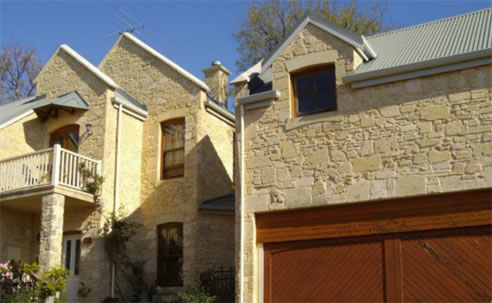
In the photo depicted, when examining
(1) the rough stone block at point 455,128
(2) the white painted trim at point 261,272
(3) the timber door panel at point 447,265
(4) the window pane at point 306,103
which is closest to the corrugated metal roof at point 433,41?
(4) the window pane at point 306,103

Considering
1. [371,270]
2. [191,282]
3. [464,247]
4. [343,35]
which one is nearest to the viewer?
[464,247]

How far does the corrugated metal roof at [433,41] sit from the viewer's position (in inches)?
495

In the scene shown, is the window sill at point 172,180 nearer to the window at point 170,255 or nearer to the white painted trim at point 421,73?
the window at point 170,255

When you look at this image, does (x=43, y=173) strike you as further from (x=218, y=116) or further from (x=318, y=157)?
(x=318, y=157)

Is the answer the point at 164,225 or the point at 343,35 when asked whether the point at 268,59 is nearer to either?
the point at 343,35

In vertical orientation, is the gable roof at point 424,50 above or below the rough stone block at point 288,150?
above

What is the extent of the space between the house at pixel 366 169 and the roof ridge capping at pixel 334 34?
0.03 metres

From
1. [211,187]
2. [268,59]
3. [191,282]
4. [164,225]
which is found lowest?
[191,282]

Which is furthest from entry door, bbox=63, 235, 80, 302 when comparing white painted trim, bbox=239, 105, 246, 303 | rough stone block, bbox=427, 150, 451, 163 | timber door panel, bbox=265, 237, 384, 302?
rough stone block, bbox=427, 150, 451, 163

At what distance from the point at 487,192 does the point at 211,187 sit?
29.3 ft

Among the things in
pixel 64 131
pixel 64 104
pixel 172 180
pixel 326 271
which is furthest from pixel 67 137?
pixel 326 271

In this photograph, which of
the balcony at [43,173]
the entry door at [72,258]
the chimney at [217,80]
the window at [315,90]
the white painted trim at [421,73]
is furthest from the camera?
the chimney at [217,80]

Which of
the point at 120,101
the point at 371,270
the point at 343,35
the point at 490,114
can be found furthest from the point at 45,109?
the point at 490,114

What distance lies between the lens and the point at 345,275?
1218 cm
